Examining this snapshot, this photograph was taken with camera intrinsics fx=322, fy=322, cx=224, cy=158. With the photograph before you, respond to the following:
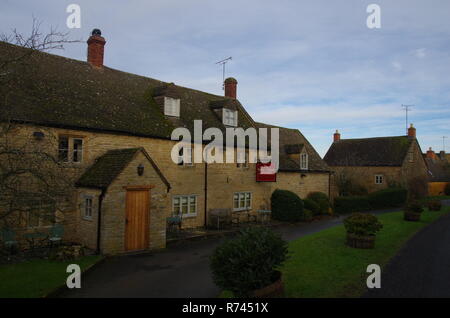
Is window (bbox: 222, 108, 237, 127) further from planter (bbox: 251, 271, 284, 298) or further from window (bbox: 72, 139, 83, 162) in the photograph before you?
planter (bbox: 251, 271, 284, 298)

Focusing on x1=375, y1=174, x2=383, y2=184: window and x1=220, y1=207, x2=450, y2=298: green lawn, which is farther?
x1=375, y1=174, x2=383, y2=184: window

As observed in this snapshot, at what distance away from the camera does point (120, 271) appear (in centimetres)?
1180

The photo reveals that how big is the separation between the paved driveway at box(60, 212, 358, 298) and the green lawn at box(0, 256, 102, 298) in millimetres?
564

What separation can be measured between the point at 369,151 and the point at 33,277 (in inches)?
1742

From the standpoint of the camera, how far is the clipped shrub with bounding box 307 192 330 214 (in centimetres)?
3022

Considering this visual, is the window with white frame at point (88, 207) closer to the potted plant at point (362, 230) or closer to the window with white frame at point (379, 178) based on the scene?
the potted plant at point (362, 230)

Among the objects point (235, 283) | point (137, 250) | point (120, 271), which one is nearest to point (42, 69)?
point (137, 250)

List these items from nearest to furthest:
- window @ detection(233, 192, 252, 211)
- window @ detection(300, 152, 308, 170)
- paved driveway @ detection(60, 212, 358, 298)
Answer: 1. paved driveway @ detection(60, 212, 358, 298)
2. window @ detection(233, 192, 252, 211)
3. window @ detection(300, 152, 308, 170)

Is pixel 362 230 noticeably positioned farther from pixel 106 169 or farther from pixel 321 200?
pixel 321 200

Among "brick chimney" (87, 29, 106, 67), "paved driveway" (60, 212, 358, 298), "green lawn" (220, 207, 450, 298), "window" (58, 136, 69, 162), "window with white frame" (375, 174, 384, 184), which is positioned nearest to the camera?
"green lawn" (220, 207, 450, 298)

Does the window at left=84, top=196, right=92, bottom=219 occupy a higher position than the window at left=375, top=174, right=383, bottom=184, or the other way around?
the window at left=375, top=174, right=383, bottom=184

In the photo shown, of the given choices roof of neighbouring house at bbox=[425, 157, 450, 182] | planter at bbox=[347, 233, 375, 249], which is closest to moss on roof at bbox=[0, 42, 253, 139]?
planter at bbox=[347, 233, 375, 249]

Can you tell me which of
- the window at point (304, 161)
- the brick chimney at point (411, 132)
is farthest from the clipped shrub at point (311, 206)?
the brick chimney at point (411, 132)
